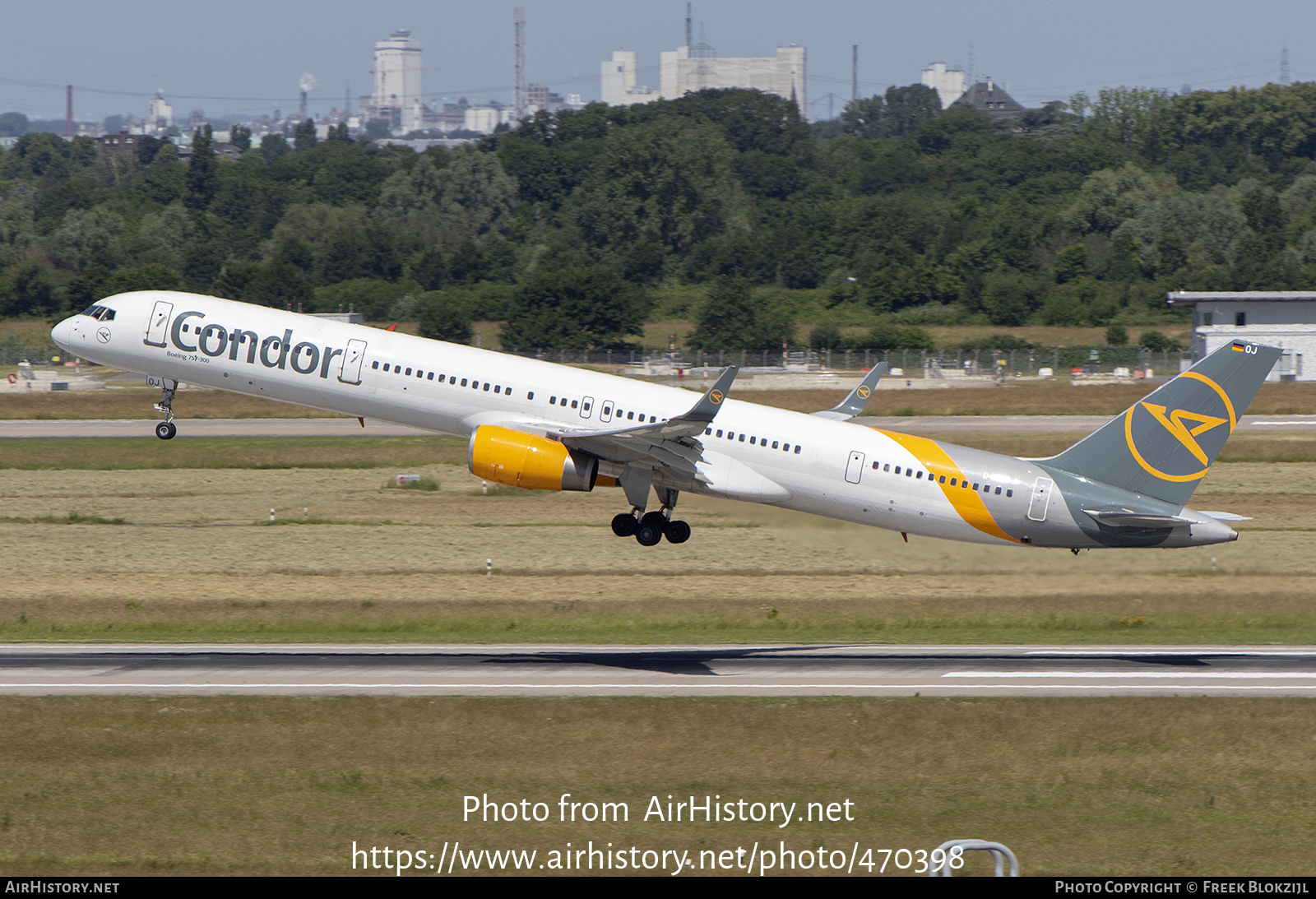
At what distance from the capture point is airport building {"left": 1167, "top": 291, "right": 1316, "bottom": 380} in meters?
128

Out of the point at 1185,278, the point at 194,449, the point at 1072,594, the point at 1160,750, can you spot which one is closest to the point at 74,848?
the point at 1160,750

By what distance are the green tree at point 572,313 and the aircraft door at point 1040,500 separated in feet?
329

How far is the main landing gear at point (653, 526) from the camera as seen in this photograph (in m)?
47.4

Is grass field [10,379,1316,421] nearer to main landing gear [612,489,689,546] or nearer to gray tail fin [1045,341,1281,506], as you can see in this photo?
gray tail fin [1045,341,1281,506]

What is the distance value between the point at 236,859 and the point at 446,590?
2764 centimetres

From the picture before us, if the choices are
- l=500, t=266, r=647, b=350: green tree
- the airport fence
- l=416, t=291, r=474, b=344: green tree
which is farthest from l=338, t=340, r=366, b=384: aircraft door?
l=500, t=266, r=647, b=350: green tree

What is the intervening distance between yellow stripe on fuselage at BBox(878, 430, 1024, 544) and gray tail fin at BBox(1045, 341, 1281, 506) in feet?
10.4

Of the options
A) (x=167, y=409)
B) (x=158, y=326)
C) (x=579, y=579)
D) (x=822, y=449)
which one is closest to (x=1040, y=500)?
(x=822, y=449)

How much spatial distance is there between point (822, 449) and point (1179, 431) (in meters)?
11.9

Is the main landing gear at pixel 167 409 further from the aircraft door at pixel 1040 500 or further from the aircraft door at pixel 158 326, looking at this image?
the aircraft door at pixel 1040 500

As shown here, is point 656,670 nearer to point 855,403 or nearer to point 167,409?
point 855,403

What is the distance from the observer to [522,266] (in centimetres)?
19688

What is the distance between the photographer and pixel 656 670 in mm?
43406

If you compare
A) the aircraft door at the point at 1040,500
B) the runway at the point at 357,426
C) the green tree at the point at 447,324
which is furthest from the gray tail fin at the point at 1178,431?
the green tree at the point at 447,324
